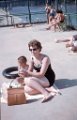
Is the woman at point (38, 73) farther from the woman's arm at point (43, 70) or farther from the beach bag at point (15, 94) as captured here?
the beach bag at point (15, 94)

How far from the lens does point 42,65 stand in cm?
629

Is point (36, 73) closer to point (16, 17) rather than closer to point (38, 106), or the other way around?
point (38, 106)

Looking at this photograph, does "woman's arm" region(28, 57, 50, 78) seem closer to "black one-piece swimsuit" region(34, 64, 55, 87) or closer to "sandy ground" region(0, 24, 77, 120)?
"black one-piece swimsuit" region(34, 64, 55, 87)

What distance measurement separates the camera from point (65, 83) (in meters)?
7.30

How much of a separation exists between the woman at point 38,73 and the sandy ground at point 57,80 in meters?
0.18

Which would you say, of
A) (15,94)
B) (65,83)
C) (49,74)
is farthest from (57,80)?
(15,94)

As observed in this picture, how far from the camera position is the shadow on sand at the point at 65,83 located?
23.1 feet

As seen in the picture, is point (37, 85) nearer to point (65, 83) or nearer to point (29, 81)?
point (29, 81)

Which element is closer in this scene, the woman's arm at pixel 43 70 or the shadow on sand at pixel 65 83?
the woman's arm at pixel 43 70

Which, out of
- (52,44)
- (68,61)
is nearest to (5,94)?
(68,61)

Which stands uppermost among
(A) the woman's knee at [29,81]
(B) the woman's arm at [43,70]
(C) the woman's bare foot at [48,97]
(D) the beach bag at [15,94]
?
(B) the woman's arm at [43,70]

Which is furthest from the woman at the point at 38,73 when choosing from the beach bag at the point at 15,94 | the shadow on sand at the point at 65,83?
the shadow on sand at the point at 65,83

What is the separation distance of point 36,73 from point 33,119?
100cm

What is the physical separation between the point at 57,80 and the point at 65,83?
29cm
